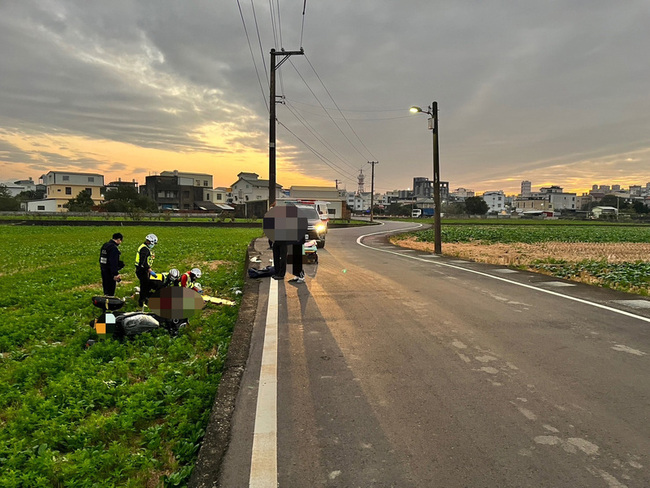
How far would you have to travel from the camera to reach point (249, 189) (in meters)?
96.0

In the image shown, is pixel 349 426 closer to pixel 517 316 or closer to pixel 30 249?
pixel 517 316

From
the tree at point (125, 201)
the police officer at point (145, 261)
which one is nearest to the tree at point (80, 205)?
the tree at point (125, 201)

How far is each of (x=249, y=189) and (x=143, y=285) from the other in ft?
300

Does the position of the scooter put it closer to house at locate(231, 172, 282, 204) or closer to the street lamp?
the street lamp

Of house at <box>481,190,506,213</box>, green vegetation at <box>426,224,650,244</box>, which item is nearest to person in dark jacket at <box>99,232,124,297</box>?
green vegetation at <box>426,224,650,244</box>

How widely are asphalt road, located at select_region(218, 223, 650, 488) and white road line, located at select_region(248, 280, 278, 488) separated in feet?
0.04

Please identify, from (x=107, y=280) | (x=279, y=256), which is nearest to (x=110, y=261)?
(x=107, y=280)

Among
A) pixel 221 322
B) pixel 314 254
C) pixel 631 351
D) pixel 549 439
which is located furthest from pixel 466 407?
pixel 314 254

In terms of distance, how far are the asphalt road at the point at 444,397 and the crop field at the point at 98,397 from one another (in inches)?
20.4

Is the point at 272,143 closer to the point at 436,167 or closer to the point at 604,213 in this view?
the point at 436,167

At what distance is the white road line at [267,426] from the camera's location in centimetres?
260

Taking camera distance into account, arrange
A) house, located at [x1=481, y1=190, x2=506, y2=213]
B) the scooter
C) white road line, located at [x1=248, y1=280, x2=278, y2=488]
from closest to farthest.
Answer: white road line, located at [x1=248, y1=280, x2=278, y2=488] < the scooter < house, located at [x1=481, y1=190, x2=506, y2=213]

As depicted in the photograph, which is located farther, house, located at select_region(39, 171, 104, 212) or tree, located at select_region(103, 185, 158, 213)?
house, located at select_region(39, 171, 104, 212)

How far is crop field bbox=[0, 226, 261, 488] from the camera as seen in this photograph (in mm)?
2797
